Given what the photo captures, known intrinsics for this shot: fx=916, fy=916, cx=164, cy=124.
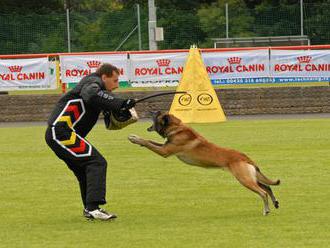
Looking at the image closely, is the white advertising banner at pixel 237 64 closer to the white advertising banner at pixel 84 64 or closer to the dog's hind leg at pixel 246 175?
the white advertising banner at pixel 84 64

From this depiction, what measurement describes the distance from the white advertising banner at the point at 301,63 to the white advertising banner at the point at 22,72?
5.94 meters

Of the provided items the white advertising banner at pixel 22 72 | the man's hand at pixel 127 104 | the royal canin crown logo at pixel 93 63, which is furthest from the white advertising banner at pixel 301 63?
the man's hand at pixel 127 104

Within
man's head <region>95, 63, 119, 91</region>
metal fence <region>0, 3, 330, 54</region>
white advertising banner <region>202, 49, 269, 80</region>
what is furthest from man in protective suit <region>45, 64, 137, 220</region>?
metal fence <region>0, 3, 330, 54</region>

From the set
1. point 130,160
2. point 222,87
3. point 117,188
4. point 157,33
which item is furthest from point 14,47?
point 117,188

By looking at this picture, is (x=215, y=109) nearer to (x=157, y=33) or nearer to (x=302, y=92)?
(x=302, y=92)

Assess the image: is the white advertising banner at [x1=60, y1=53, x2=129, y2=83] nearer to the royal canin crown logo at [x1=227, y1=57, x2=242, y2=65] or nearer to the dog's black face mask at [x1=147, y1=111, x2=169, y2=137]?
the royal canin crown logo at [x1=227, y1=57, x2=242, y2=65]

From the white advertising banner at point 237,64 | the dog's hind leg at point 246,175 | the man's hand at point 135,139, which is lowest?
the dog's hind leg at point 246,175

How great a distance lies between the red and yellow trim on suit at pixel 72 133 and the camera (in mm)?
8922

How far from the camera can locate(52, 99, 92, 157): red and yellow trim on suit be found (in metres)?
8.92

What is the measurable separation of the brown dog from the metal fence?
67.2ft

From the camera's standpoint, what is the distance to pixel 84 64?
2372 cm

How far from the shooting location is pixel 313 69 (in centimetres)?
2375

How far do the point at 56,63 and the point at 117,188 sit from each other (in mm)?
12468

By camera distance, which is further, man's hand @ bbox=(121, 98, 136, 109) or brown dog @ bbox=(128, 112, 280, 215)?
brown dog @ bbox=(128, 112, 280, 215)
